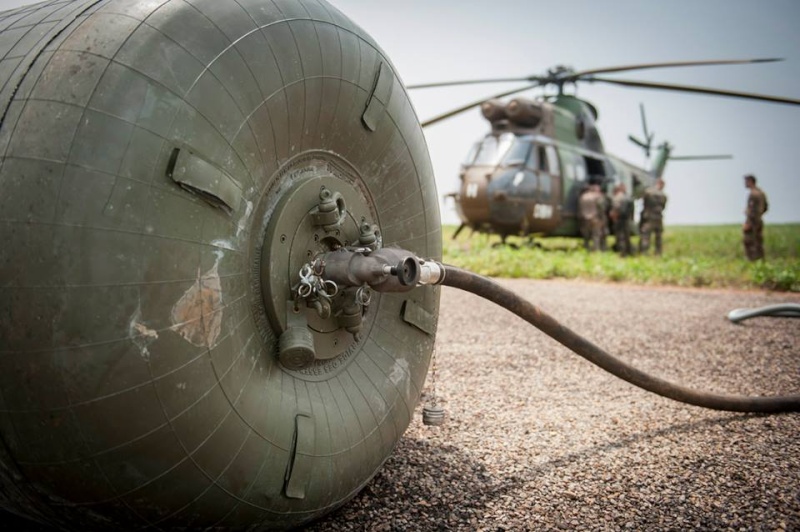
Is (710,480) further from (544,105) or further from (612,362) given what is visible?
(544,105)

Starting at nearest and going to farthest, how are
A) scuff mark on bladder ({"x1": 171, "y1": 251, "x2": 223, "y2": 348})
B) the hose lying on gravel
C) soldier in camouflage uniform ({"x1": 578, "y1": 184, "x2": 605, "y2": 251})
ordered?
scuff mark on bladder ({"x1": 171, "y1": 251, "x2": 223, "y2": 348}) → the hose lying on gravel → soldier in camouflage uniform ({"x1": 578, "y1": 184, "x2": 605, "y2": 251})

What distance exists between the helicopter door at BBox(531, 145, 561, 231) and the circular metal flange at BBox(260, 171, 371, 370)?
11.6 metres

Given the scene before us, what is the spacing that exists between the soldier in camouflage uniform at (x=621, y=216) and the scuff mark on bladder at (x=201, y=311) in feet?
47.0

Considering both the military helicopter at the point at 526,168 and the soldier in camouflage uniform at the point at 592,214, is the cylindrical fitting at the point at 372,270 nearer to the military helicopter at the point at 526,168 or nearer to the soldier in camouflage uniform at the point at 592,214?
the military helicopter at the point at 526,168

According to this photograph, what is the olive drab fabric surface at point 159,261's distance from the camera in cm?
121

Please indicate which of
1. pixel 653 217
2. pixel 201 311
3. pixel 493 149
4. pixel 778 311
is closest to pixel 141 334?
pixel 201 311

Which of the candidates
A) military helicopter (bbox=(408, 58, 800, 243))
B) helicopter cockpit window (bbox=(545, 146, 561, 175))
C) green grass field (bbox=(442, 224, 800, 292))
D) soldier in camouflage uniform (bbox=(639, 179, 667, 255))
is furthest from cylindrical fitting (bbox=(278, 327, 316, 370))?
soldier in camouflage uniform (bbox=(639, 179, 667, 255))

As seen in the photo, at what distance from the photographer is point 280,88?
1.57 metres

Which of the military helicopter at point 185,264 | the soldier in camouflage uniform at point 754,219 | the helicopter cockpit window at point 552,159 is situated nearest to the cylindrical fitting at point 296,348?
the military helicopter at point 185,264

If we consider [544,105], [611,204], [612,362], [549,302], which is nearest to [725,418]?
[612,362]

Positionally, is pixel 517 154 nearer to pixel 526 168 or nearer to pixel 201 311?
pixel 526 168

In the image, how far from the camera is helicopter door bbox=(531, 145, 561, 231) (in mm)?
13109

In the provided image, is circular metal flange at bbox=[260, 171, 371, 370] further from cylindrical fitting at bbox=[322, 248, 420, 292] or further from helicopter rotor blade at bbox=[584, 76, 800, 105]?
helicopter rotor blade at bbox=[584, 76, 800, 105]

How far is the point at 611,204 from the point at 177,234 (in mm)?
14496
